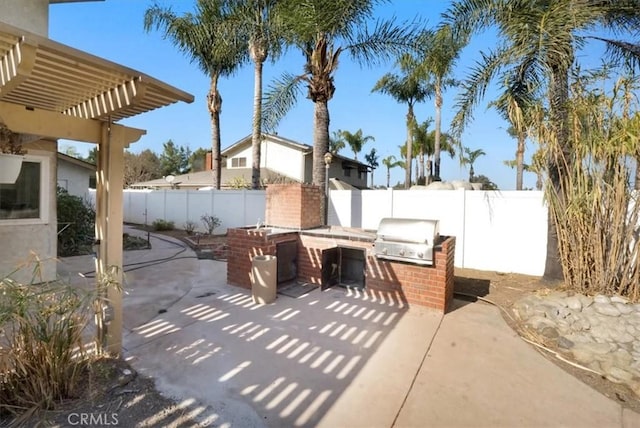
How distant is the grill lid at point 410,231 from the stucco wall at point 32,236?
6164mm

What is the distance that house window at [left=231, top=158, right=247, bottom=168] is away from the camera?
86.5ft

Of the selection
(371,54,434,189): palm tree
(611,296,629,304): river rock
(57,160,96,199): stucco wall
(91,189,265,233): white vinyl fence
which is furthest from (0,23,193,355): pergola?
(371,54,434,189): palm tree

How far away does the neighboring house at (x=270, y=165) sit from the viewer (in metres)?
23.0

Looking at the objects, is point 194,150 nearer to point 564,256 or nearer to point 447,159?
point 447,159

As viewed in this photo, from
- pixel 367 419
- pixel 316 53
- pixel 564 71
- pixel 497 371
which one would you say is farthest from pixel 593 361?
pixel 316 53

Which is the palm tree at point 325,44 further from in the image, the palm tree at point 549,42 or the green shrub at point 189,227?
the green shrub at point 189,227

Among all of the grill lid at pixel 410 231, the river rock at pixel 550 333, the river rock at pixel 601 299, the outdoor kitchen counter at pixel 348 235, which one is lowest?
the river rock at pixel 550 333

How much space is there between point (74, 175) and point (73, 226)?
A: 5.35 meters

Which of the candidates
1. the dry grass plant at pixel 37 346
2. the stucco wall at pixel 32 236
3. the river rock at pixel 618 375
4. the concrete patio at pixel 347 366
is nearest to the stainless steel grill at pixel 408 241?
the concrete patio at pixel 347 366

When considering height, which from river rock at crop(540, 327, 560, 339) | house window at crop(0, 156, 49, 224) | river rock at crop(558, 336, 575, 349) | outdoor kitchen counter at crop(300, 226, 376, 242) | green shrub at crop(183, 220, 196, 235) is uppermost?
house window at crop(0, 156, 49, 224)

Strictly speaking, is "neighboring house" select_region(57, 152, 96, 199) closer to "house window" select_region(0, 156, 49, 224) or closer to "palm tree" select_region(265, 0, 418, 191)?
"house window" select_region(0, 156, 49, 224)

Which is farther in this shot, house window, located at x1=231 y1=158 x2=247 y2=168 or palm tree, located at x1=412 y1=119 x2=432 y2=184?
palm tree, located at x1=412 y1=119 x2=432 y2=184

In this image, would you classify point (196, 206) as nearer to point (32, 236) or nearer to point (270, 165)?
point (32, 236)

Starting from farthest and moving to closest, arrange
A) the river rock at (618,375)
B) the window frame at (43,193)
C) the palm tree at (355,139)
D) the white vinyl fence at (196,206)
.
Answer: the palm tree at (355,139)
the white vinyl fence at (196,206)
the window frame at (43,193)
the river rock at (618,375)
